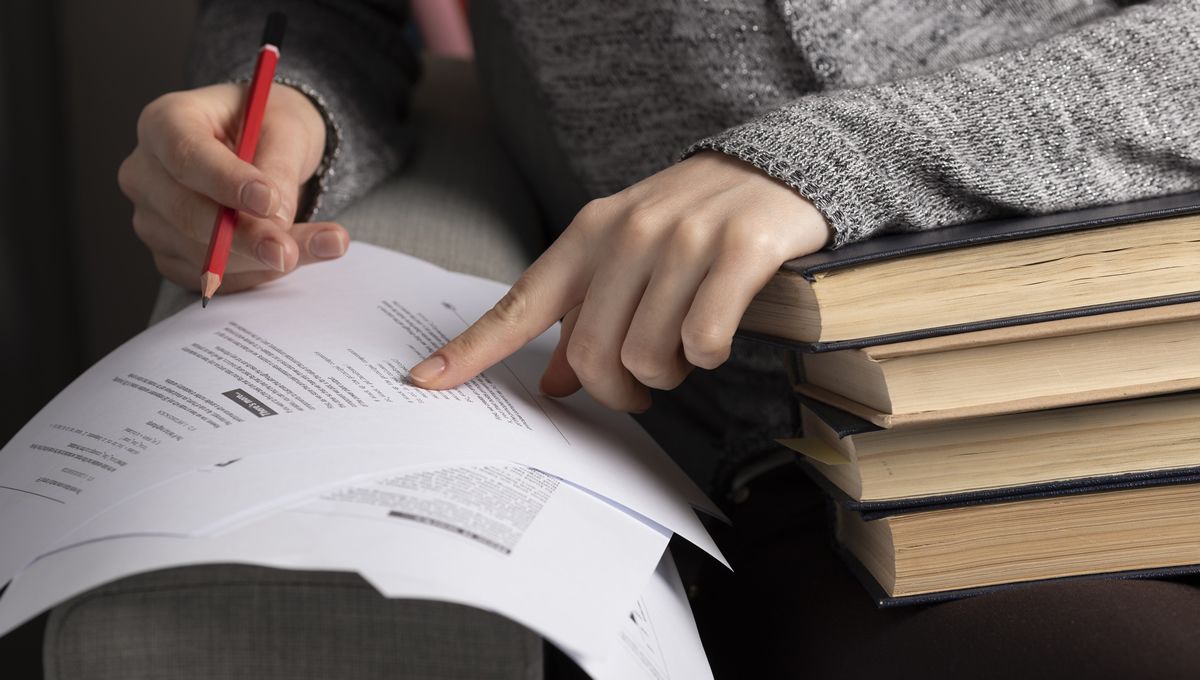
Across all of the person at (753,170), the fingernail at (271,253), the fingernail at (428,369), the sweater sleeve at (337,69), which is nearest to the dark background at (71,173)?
the sweater sleeve at (337,69)

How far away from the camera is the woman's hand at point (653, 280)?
1.47 ft

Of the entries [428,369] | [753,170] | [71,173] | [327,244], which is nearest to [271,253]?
[327,244]

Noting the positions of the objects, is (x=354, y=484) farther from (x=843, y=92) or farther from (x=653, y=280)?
(x=843, y=92)

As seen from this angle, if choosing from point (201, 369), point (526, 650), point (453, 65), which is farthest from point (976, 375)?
point (453, 65)

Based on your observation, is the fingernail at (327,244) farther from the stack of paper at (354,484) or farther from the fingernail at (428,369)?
the fingernail at (428,369)

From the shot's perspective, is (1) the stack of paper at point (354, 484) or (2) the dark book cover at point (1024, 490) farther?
(2) the dark book cover at point (1024, 490)

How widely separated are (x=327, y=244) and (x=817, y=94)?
0.33 metres

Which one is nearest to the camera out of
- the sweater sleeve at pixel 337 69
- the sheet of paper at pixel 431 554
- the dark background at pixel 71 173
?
the sheet of paper at pixel 431 554

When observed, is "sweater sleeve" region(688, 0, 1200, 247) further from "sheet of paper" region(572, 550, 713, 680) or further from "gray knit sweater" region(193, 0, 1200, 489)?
"sheet of paper" region(572, 550, 713, 680)

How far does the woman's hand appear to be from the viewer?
0.45 m

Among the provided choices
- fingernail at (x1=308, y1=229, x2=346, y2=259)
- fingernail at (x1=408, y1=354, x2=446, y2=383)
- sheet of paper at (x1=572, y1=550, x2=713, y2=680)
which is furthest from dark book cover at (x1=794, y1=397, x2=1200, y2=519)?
fingernail at (x1=308, y1=229, x2=346, y2=259)

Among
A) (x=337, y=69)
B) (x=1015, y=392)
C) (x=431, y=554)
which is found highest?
(x=337, y=69)

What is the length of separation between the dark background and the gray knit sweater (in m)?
0.29

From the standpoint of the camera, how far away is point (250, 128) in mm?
641
